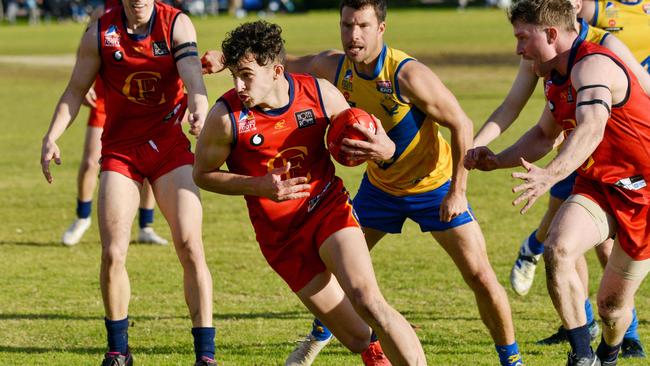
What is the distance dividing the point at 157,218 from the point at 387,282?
165 inches

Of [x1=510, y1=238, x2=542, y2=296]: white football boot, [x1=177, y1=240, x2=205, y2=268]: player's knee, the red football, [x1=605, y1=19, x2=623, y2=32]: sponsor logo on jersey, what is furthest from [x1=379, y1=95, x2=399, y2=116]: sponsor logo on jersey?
[x1=605, y1=19, x2=623, y2=32]: sponsor logo on jersey

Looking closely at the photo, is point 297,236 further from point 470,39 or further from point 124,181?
point 470,39

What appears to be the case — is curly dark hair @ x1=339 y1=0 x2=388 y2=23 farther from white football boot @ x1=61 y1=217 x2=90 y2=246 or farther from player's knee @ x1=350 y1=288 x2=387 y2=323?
white football boot @ x1=61 y1=217 x2=90 y2=246

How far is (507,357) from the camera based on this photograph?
6668mm

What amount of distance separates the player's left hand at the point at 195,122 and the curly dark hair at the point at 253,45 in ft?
2.60

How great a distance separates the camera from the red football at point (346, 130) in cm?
584

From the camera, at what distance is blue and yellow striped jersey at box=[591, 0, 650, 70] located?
352 inches

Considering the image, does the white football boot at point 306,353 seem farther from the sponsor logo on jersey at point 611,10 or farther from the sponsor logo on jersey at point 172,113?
the sponsor logo on jersey at point 611,10

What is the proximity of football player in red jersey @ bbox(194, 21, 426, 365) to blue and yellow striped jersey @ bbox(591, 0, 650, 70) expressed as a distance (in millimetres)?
3627

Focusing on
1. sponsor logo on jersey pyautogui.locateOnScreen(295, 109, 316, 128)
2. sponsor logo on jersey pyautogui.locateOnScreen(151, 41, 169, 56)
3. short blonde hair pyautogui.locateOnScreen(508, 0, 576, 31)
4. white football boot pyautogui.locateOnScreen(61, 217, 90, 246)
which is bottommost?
white football boot pyautogui.locateOnScreen(61, 217, 90, 246)

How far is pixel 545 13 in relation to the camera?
5.99m

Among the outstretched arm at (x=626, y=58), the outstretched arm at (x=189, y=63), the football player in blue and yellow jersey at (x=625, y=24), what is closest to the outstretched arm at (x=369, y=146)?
the outstretched arm at (x=189, y=63)

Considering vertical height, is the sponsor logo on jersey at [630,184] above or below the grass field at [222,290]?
above

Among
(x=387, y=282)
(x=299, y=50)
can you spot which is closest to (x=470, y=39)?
(x=299, y=50)
